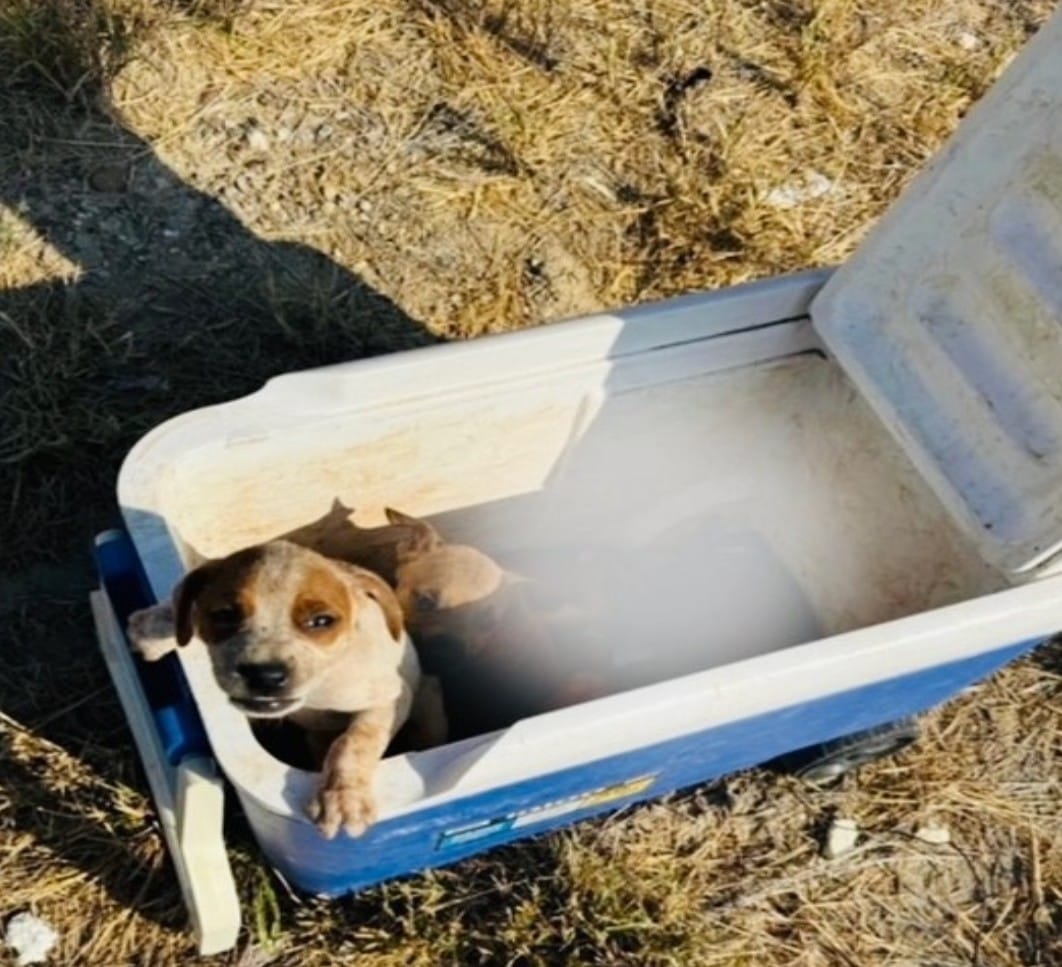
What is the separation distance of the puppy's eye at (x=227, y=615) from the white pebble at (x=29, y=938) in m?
0.70

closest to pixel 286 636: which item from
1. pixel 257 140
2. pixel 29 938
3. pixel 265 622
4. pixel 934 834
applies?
pixel 265 622

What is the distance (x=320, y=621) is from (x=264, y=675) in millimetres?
82

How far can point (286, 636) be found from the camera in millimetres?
1641

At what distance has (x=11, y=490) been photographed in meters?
2.38

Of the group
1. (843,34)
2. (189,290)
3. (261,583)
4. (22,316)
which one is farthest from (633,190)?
(261,583)

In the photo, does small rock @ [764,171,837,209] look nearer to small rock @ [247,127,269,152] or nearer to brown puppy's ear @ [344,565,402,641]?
small rock @ [247,127,269,152]

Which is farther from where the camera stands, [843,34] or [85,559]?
[843,34]

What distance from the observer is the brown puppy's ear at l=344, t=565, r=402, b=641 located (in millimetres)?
1795

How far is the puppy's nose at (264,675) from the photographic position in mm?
1617

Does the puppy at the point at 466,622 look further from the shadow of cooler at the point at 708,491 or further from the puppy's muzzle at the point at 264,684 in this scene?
the puppy's muzzle at the point at 264,684

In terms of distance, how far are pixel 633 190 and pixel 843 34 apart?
606mm

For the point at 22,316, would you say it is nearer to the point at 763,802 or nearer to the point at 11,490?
the point at 11,490

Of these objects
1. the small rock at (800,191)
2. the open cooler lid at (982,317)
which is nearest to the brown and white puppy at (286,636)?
the open cooler lid at (982,317)

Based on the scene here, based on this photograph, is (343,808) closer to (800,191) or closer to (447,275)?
(447,275)
